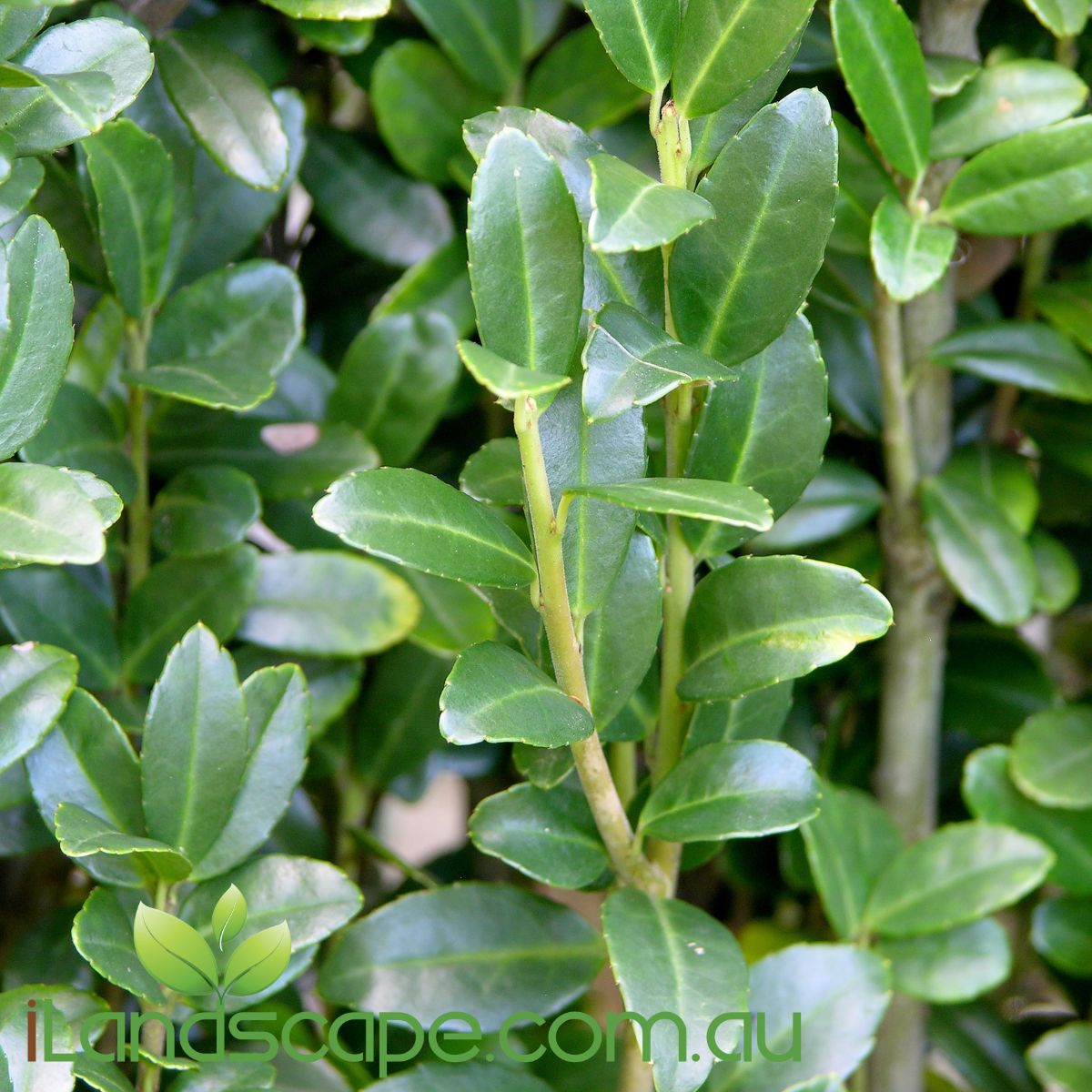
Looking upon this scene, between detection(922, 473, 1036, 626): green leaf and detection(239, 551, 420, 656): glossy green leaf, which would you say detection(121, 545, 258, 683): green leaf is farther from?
detection(922, 473, 1036, 626): green leaf

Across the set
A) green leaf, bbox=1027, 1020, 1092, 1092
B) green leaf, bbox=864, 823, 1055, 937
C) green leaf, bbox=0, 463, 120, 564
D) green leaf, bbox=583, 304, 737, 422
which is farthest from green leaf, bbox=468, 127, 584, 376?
green leaf, bbox=1027, 1020, 1092, 1092

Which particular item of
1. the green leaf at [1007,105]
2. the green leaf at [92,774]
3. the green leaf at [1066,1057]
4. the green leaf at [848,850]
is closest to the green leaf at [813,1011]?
the green leaf at [848,850]

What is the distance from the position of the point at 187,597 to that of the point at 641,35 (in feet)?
1.07

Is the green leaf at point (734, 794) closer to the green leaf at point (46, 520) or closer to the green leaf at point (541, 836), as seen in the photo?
the green leaf at point (541, 836)

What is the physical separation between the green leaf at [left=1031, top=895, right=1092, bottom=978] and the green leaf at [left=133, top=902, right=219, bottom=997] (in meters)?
0.50

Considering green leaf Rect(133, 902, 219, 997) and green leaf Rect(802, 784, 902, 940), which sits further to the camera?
green leaf Rect(802, 784, 902, 940)

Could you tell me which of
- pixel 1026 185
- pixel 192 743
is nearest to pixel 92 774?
pixel 192 743

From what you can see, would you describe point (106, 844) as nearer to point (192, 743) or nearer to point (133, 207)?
point (192, 743)

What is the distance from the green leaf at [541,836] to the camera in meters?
0.48

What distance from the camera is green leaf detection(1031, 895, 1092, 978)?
699mm

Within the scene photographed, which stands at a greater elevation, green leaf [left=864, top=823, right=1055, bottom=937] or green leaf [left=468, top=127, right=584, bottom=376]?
green leaf [left=468, top=127, right=584, bottom=376]

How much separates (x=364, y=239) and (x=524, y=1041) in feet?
1.46

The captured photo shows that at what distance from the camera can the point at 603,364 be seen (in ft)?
1.22

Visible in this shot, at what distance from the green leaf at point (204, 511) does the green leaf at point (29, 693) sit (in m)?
0.11
